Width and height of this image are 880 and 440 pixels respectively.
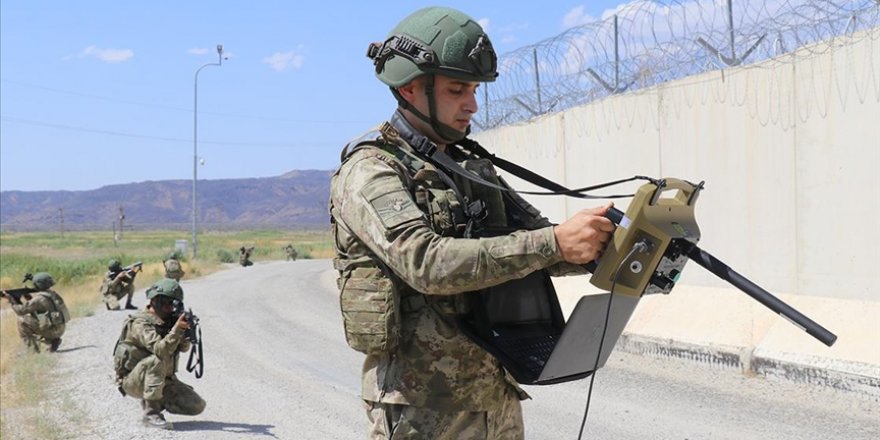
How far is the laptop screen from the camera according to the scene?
2.38m

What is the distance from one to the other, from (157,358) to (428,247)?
557 centimetres

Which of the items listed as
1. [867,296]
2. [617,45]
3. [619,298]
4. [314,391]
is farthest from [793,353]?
[619,298]

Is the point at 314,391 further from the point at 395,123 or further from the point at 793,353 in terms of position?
the point at 395,123

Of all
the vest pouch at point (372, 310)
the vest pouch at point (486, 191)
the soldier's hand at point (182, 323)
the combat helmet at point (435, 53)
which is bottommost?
the soldier's hand at point (182, 323)

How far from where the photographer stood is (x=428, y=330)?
7.84ft

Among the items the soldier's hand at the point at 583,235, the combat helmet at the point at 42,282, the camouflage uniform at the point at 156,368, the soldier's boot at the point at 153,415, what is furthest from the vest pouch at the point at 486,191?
the combat helmet at the point at 42,282

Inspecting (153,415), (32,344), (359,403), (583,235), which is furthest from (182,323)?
(32,344)

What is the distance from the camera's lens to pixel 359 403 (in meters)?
7.62

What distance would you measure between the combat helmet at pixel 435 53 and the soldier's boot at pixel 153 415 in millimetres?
5277

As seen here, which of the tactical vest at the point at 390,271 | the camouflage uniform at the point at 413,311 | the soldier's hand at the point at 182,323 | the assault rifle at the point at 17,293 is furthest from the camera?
the assault rifle at the point at 17,293

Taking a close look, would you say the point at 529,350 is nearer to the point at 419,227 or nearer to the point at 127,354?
the point at 419,227

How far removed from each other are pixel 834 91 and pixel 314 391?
17.8 ft

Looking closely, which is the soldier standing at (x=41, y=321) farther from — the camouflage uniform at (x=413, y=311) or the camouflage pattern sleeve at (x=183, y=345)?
the camouflage uniform at (x=413, y=311)

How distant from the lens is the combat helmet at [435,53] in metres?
2.40
